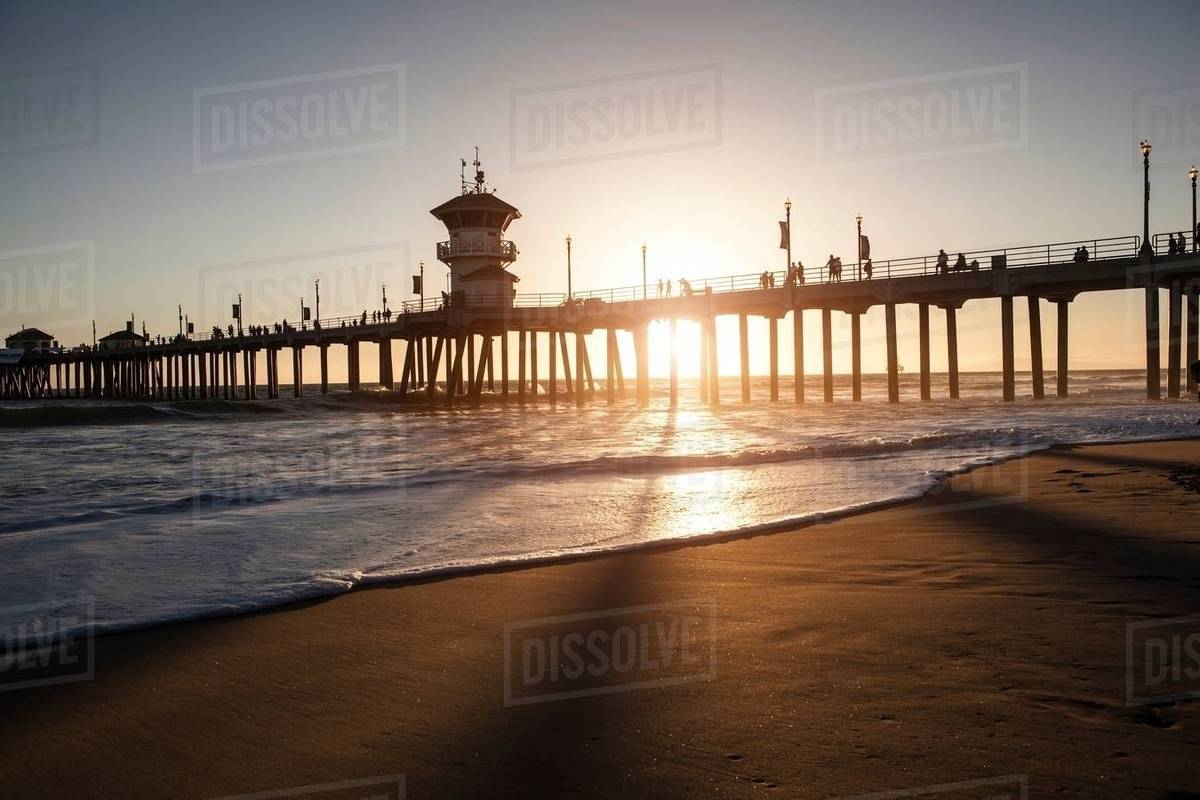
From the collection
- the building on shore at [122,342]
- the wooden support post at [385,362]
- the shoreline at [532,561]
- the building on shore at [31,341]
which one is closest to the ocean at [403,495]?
the shoreline at [532,561]

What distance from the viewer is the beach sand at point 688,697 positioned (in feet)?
9.50

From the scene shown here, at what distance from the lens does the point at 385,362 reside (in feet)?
186

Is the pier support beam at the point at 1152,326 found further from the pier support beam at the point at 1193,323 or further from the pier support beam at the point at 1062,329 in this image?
the pier support beam at the point at 1062,329

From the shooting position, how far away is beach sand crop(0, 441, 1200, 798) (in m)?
2.90

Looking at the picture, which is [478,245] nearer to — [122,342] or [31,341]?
[122,342]

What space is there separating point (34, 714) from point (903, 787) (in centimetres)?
366

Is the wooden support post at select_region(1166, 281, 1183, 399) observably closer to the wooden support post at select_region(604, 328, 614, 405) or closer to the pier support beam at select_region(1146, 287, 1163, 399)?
the pier support beam at select_region(1146, 287, 1163, 399)

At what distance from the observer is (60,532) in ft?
29.4

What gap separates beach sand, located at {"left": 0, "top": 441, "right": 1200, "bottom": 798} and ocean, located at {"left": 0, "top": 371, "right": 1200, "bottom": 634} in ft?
3.51

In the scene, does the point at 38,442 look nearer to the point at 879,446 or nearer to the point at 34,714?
the point at 879,446

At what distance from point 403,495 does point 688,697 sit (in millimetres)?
8409

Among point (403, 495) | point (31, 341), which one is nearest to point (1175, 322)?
point (403, 495)

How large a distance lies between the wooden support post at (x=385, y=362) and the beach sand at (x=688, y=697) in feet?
168

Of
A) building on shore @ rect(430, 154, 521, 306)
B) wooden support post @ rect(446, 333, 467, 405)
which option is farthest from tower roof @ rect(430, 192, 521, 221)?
wooden support post @ rect(446, 333, 467, 405)
